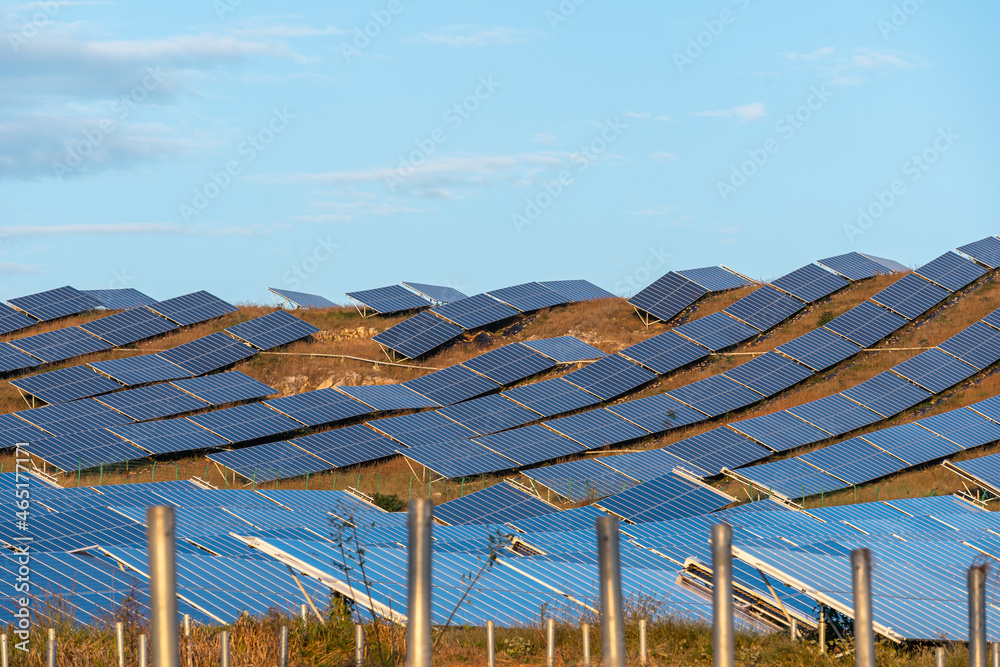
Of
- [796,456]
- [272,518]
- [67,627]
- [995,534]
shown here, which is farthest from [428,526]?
[796,456]

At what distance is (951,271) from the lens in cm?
5691

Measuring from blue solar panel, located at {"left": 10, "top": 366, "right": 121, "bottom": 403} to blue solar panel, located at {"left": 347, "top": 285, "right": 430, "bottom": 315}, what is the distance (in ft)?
55.8

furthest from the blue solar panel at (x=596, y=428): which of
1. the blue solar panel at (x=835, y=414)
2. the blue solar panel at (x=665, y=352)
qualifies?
the blue solar panel at (x=665, y=352)

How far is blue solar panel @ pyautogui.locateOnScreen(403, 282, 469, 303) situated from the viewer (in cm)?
6196

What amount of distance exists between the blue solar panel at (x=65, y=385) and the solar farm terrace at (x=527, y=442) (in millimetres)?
130

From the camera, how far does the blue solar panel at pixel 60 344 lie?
167ft

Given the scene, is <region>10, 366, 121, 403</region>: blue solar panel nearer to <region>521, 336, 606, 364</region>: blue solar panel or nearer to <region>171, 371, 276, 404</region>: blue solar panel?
<region>171, 371, 276, 404</region>: blue solar panel

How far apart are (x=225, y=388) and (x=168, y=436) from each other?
7.32 metres

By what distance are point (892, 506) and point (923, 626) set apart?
1677cm

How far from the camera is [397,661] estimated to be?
985cm

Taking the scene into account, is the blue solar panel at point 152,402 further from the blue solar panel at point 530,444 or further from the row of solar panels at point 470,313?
the blue solar panel at point 530,444

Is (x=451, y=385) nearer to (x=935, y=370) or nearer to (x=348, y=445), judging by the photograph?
(x=348, y=445)

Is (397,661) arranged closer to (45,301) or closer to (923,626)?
(923,626)

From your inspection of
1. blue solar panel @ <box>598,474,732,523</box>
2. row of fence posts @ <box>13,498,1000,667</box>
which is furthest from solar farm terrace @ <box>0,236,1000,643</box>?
row of fence posts @ <box>13,498,1000,667</box>
